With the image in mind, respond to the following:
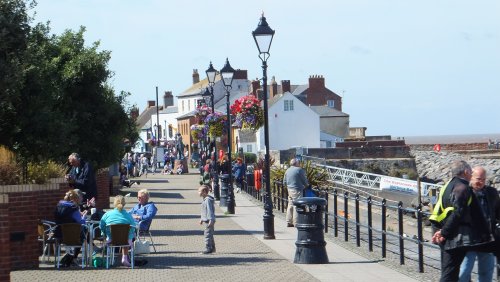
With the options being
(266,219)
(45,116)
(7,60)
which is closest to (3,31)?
(7,60)

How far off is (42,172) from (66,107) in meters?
9.96

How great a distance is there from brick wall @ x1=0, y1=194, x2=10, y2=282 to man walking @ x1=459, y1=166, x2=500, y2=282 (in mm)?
6099

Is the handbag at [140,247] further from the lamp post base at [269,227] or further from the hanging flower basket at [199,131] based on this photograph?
the hanging flower basket at [199,131]

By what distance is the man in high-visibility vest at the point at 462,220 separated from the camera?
37.4 ft

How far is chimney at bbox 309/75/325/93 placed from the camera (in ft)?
390

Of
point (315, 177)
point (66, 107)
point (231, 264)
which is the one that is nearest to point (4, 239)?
point (231, 264)

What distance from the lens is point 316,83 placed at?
119688 mm

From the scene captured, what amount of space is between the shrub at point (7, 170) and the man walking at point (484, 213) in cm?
753


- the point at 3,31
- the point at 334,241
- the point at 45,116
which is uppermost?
the point at 3,31

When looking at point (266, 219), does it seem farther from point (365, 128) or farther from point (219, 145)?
point (365, 128)

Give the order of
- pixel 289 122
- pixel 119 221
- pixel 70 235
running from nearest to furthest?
pixel 70 235, pixel 119 221, pixel 289 122

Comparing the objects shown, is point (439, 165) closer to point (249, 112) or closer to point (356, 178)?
point (356, 178)

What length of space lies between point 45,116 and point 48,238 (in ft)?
8.81

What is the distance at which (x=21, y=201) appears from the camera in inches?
637
